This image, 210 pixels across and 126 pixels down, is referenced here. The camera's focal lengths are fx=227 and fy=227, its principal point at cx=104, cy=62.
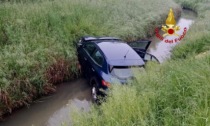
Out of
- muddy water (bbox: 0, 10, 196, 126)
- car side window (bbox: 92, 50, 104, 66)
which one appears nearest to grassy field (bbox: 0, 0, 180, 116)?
muddy water (bbox: 0, 10, 196, 126)

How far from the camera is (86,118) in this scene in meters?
4.45

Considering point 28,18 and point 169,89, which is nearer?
point 169,89

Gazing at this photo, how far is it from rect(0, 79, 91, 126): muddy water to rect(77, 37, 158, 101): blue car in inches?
23.7

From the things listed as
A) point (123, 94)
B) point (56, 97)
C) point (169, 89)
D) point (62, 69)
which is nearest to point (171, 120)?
point (169, 89)

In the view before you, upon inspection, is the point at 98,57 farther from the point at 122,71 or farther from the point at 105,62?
the point at 122,71

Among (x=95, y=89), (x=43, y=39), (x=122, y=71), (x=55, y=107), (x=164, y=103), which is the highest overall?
(x=43, y=39)

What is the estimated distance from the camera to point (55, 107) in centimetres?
745

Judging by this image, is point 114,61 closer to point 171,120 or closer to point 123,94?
point 123,94

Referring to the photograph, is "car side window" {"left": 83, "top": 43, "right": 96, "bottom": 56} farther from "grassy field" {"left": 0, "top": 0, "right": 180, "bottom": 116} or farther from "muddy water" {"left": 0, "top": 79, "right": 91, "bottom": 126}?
"muddy water" {"left": 0, "top": 79, "right": 91, "bottom": 126}

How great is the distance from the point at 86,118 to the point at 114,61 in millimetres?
2849

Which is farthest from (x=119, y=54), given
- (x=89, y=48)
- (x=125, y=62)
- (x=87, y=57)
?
(x=89, y=48)

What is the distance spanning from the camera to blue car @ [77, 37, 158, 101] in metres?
6.69

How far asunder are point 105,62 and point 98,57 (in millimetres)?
649

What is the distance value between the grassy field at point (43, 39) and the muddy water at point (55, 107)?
0.85ft
